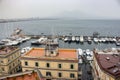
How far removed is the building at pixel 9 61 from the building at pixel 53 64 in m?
6.26

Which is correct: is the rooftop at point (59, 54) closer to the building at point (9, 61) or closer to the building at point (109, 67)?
the building at point (109, 67)

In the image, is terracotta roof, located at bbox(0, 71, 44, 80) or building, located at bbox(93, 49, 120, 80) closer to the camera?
terracotta roof, located at bbox(0, 71, 44, 80)

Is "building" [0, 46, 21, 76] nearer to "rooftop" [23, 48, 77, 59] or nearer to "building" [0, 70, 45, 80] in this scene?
"rooftop" [23, 48, 77, 59]

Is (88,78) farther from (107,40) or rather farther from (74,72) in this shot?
(107,40)

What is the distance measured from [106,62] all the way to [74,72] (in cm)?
735

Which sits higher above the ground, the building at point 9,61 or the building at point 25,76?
the building at point 25,76

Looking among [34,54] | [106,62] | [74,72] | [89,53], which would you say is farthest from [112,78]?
[89,53]

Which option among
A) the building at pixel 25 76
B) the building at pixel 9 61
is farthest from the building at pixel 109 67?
the building at pixel 9 61

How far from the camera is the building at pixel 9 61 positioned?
44.5 metres

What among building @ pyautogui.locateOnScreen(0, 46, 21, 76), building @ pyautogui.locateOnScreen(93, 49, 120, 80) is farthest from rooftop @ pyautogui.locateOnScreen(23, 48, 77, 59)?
building @ pyautogui.locateOnScreen(0, 46, 21, 76)

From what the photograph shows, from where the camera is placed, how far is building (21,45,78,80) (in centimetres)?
3878

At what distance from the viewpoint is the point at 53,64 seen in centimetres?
3938

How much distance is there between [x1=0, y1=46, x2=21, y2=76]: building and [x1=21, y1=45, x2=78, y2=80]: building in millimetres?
6260

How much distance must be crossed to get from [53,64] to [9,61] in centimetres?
1319
